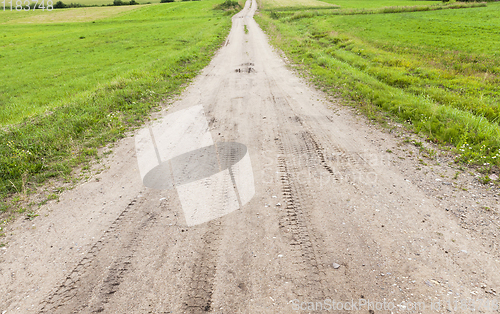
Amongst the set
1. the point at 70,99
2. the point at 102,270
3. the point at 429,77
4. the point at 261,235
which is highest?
the point at 70,99

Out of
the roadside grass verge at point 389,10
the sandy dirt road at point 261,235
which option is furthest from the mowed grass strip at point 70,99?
the roadside grass verge at point 389,10

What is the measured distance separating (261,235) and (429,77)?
13.9 m

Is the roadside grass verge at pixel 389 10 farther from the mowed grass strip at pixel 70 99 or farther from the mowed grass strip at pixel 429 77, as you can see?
the mowed grass strip at pixel 70 99

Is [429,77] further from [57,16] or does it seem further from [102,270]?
[57,16]

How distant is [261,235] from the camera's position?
4.09 metres

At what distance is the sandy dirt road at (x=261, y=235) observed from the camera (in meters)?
3.18

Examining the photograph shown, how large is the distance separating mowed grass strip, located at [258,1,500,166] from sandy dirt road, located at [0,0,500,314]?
1.80m

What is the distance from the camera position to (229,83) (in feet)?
42.9

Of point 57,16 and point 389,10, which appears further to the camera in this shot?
point 57,16

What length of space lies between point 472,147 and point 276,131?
16.5ft
